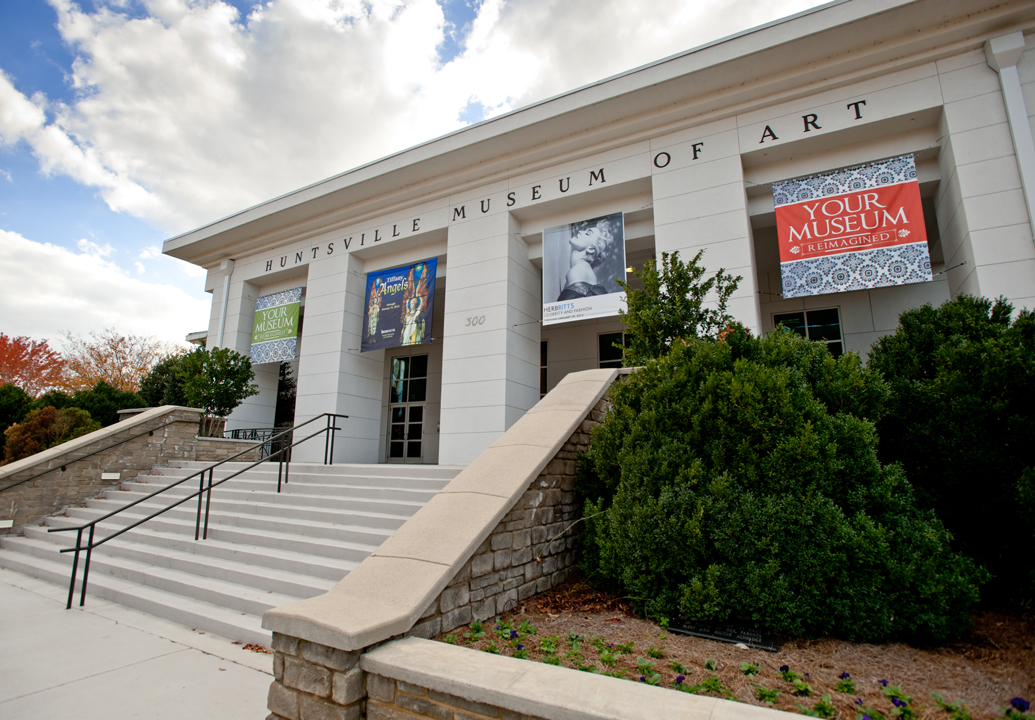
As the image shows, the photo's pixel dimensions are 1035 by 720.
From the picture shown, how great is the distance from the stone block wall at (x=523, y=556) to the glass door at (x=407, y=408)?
34.8ft

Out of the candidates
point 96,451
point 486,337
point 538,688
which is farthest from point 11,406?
point 538,688

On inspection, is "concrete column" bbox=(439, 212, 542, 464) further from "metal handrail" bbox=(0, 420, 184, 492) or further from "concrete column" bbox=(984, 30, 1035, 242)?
"concrete column" bbox=(984, 30, 1035, 242)

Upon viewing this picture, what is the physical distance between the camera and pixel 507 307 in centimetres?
1124

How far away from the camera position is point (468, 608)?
3.69 metres

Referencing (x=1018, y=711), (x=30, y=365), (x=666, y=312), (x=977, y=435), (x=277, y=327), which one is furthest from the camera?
(x=30, y=365)

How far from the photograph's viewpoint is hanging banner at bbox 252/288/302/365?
14547 mm

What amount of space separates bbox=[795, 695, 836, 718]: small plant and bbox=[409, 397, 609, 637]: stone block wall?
6.89ft

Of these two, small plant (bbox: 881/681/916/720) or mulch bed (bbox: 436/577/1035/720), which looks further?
mulch bed (bbox: 436/577/1035/720)

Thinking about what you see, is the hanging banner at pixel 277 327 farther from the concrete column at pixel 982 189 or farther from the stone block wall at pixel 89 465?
the concrete column at pixel 982 189

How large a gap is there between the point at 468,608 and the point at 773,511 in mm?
2301

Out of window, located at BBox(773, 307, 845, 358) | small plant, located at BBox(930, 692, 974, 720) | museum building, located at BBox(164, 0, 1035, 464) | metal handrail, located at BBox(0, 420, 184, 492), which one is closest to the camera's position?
small plant, located at BBox(930, 692, 974, 720)

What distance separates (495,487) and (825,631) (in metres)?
2.53

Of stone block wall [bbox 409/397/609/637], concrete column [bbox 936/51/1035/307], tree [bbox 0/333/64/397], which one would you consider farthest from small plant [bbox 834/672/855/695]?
tree [bbox 0/333/64/397]

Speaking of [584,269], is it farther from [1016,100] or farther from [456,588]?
[456,588]
